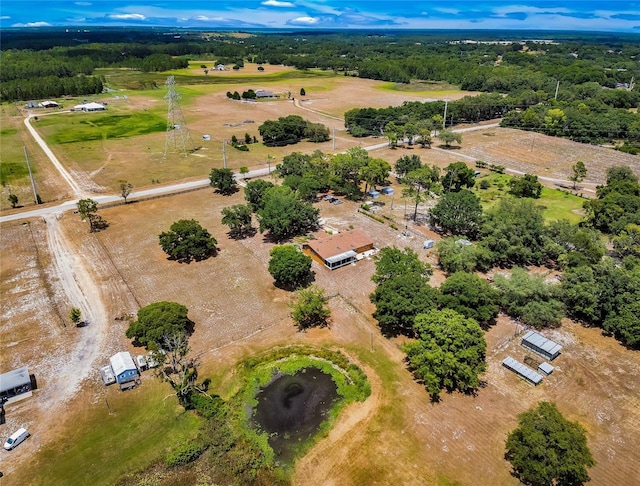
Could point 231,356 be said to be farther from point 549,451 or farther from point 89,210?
point 89,210

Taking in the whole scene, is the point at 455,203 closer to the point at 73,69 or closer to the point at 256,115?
the point at 256,115

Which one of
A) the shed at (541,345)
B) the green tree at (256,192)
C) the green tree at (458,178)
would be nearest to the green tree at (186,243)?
the green tree at (256,192)

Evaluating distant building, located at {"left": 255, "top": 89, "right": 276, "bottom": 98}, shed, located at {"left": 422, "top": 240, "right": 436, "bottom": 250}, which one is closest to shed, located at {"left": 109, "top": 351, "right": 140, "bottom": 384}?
shed, located at {"left": 422, "top": 240, "right": 436, "bottom": 250}

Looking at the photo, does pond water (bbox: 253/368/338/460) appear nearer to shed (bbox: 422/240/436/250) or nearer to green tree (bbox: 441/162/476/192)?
shed (bbox: 422/240/436/250)

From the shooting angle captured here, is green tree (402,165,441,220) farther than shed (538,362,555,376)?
Yes

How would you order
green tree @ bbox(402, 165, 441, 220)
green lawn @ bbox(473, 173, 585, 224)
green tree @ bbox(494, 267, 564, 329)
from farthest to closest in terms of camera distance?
green lawn @ bbox(473, 173, 585, 224) → green tree @ bbox(402, 165, 441, 220) → green tree @ bbox(494, 267, 564, 329)

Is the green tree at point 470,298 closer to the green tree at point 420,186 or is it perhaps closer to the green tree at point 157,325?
the green tree at point 157,325

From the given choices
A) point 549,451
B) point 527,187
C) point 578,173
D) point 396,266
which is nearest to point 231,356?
point 396,266
